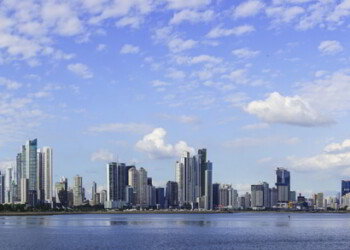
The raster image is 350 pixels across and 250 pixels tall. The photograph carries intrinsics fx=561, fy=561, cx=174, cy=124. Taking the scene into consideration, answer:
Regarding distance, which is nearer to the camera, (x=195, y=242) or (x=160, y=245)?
(x=160, y=245)

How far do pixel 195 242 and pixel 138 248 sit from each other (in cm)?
1632

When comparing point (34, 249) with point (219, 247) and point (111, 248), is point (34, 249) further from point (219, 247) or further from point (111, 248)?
point (219, 247)

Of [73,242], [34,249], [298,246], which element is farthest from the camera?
[73,242]

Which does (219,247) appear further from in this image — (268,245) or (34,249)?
(34,249)

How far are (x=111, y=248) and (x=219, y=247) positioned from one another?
1810 centimetres

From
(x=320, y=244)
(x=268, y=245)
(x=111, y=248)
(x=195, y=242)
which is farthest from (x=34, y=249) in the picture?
(x=320, y=244)

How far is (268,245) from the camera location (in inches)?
3848

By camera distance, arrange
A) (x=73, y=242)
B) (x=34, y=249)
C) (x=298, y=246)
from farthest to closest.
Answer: (x=73, y=242), (x=298, y=246), (x=34, y=249)

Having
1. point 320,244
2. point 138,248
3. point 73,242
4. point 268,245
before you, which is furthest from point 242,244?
point 73,242

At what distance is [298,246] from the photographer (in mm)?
96625

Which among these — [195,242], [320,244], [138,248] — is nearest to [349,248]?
[320,244]

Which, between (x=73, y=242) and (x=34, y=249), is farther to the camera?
(x=73, y=242)

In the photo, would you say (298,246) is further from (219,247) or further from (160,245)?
(160,245)

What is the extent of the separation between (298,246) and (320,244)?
5769 mm
